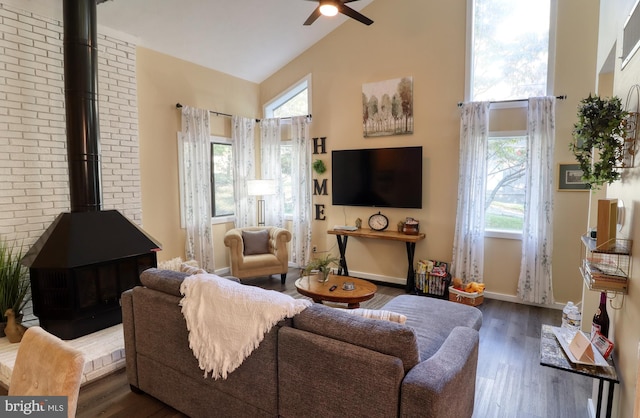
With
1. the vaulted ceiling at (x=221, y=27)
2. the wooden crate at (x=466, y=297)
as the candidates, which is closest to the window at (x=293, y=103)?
the vaulted ceiling at (x=221, y=27)

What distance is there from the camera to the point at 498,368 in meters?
2.78

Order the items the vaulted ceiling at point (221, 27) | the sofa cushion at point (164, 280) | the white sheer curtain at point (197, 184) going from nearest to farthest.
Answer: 1. the sofa cushion at point (164, 280)
2. the vaulted ceiling at point (221, 27)
3. the white sheer curtain at point (197, 184)

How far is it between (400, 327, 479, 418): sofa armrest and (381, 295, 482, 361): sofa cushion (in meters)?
0.26

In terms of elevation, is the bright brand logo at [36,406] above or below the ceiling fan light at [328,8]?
below

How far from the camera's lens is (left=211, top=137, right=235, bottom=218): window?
532 centimetres

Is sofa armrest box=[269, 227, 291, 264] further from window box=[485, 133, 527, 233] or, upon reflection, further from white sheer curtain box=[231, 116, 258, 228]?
window box=[485, 133, 527, 233]

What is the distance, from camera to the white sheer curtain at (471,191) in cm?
417

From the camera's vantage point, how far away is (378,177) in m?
4.85

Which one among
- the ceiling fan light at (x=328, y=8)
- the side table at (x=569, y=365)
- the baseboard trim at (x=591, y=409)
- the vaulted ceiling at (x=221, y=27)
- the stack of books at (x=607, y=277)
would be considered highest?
the vaulted ceiling at (x=221, y=27)

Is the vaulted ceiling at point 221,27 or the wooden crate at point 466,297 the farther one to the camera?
the wooden crate at point 466,297

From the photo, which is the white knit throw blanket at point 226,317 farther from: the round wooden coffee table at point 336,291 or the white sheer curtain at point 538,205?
the white sheer curtain at point 538,205

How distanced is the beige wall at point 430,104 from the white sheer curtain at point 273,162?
62 cm

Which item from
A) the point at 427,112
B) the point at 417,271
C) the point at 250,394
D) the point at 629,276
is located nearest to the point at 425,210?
the point at 417,271

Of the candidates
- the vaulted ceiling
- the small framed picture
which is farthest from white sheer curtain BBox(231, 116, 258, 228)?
the small framed picture
